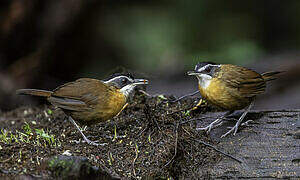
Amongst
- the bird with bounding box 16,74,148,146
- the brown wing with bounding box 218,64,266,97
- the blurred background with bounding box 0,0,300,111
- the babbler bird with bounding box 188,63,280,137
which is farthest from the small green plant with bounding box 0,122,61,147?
the blurred background with bounding box 0,0,300,111

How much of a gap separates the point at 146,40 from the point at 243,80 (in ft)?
20.4

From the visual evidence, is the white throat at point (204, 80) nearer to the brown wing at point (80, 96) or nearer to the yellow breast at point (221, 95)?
the yellow breast at point (221, 95)

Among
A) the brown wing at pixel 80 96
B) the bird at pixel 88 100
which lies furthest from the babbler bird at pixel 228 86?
the brown wing at pixel 80 96

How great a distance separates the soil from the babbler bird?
0.50 meters

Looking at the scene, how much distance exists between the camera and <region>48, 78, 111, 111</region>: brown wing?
5613mm

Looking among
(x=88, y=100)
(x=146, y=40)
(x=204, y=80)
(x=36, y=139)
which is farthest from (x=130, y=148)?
(x=146, y=40)

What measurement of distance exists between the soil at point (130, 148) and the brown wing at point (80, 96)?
1.49ft

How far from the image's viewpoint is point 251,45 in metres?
11.9

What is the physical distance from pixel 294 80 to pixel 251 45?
1.95 meters

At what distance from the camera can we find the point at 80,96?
18.6 feet

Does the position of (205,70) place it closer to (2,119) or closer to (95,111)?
(95,111)

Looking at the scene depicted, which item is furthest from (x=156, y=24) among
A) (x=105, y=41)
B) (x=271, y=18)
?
(x=271, y=18)

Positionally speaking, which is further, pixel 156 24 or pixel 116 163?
pixel 156 24

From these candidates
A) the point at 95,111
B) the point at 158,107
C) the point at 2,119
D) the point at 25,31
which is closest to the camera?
the point at 95,111
